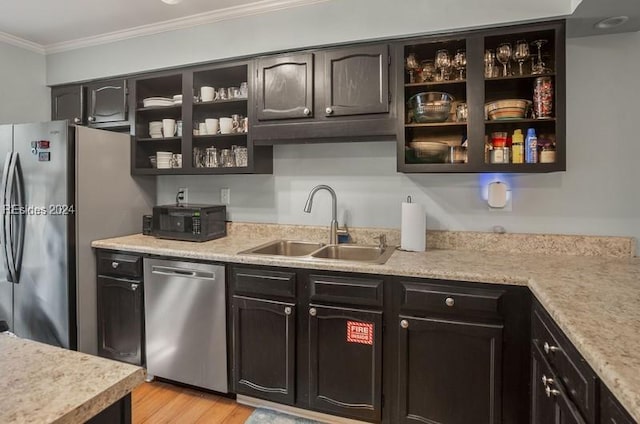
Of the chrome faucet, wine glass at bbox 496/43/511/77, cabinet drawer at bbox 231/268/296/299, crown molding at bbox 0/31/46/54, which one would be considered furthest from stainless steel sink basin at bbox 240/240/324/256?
crown molding at bbox 0/31/46/54

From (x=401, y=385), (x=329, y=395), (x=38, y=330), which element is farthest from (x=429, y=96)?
(x=38, y=330)

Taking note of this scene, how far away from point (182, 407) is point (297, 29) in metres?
2.38

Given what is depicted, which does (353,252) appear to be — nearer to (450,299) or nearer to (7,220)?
(450,299)

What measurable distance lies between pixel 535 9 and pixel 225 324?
235cm

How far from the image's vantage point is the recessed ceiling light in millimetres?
1769

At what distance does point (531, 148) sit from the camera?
1896 mm

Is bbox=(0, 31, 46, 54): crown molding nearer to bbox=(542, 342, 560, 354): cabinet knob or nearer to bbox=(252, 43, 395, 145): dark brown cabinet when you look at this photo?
bbox=(252, 43, 395, 145): dark brown cabinet

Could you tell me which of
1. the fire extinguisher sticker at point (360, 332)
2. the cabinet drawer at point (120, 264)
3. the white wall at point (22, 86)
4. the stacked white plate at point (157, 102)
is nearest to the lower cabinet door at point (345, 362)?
the fire extinguisher sticker at point (360, 332)

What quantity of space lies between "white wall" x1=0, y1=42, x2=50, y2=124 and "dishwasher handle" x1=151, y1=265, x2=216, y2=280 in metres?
1.95

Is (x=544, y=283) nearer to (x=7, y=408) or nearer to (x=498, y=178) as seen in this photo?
(x=498, y=178)

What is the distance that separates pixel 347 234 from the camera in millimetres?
2410

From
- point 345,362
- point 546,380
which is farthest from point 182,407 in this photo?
point 546,380

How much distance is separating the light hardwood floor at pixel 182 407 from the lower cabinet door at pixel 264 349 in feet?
0.45

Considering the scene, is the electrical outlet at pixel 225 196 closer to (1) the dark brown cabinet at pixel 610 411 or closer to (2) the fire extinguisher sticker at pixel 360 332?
(2) the fire extinguisher sticker at pixel 360 332
